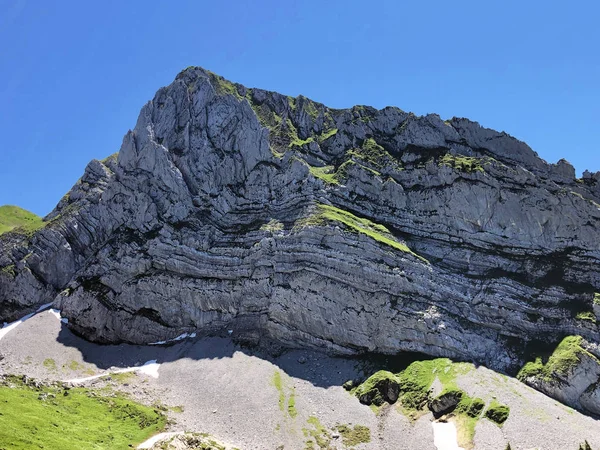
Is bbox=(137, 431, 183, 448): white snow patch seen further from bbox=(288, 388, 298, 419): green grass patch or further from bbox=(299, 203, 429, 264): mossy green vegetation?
bbox=(299, 203, 429, 264): mossy green vegetation

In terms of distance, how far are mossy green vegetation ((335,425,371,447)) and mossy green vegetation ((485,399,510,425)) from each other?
1617 centimetres

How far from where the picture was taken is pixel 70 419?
2389 inches

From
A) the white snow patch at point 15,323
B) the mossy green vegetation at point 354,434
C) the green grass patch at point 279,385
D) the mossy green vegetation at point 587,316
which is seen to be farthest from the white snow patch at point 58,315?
the mossy green vegetation at point 587,316

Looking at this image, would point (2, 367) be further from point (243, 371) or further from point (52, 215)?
point (52, 215)

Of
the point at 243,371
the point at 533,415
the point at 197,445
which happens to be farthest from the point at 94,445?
the point at 533,415

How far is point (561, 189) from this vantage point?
9544 cm

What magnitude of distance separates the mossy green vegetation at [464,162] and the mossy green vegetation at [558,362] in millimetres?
41235

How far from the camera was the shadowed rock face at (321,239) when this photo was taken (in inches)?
3297

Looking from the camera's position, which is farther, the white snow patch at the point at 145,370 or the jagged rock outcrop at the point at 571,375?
the white snow patch at the point at 145,370

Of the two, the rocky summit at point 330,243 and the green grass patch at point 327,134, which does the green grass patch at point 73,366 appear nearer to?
the rocky summit at point 330,243

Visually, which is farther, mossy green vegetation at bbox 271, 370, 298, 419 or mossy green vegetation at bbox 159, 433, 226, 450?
mossy green vegetation at bbox 271, 370, 298, 419

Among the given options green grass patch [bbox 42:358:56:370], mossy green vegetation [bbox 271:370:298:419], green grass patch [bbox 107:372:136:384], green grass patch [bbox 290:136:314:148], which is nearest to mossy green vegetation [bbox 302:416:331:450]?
mossy green vegetation [bbox 271:370:298:419]

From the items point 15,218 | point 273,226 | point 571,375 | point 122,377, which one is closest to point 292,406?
point 122,377

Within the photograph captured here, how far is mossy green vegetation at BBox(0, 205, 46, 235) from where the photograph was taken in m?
124
